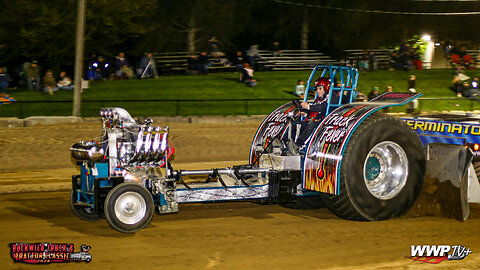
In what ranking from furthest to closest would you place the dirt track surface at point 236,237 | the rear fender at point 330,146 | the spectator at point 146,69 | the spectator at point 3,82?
the spectator at point 146,69
the spectator at point 3,82
the rear fender at point 330,146
the dirt track surface at point 236,237

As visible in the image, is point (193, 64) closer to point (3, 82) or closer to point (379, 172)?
point (3, 82)

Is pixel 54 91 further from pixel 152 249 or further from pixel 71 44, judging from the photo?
pixel 152 249

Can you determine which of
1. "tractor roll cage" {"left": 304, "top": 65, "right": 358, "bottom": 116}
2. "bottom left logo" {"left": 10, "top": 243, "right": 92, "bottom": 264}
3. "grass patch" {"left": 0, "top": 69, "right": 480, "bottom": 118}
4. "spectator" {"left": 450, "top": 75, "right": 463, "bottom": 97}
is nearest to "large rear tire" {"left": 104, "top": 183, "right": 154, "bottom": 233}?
"bottom left logo" {"left": 10, "top": 243, "right": 92, "bottom": 264}

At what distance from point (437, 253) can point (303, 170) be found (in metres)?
2.04

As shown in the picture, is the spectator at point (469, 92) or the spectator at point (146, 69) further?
the spectator at point (146, 69)

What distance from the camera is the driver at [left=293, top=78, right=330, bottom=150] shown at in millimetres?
9172

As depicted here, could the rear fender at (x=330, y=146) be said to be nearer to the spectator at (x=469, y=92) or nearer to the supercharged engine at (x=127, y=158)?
the supercharged engine at (x=127, y=158)

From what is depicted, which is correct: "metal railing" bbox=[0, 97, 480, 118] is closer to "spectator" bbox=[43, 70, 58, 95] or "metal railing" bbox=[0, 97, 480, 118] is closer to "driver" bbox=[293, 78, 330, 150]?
"spectator" bbox=[43, 70, 58, 95]

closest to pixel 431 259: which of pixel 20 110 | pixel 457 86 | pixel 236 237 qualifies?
pixel 236 237

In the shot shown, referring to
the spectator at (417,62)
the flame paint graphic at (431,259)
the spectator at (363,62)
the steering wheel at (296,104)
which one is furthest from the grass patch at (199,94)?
the flame paint graphic at (431,259)

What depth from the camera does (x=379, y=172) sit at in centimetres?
900

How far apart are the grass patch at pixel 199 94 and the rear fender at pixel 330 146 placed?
14071 millimetres

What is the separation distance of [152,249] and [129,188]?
0.86 m

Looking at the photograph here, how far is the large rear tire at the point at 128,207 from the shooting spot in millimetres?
7801
